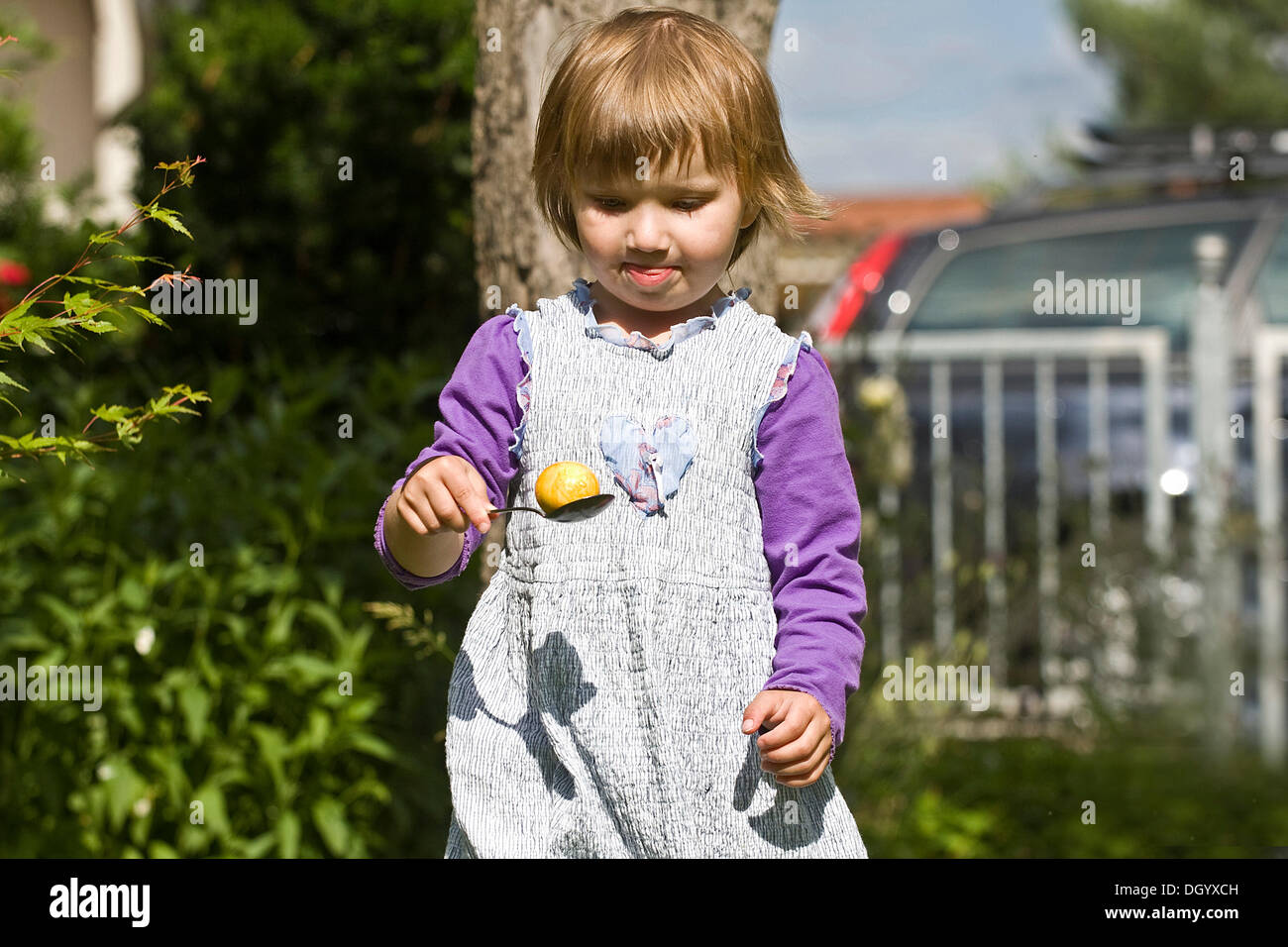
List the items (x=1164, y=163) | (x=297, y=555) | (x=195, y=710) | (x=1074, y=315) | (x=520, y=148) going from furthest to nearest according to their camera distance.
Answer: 1. (x=1164, y=163)
2. (x=1074, y=315)
3. (x=297, y=555)
4. (x=195, y=710)
5. (x=520, y=148)

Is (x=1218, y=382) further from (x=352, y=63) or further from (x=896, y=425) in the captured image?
(x=352, y=63)

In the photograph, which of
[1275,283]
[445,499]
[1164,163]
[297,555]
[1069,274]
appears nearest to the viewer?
[445,499]

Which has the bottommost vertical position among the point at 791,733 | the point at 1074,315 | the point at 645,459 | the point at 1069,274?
the point at 791,733

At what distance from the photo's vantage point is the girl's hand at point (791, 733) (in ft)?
5.11

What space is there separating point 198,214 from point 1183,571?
3.28 meters

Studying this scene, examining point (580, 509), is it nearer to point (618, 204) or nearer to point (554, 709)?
point (554, 709)

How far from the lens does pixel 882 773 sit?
4.01m

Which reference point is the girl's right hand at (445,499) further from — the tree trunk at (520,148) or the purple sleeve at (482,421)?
the tree trunk at (520,148)

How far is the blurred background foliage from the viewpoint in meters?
2.96

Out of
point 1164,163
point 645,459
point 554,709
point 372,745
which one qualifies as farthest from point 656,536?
point 1164,163

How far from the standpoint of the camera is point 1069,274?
6.18m

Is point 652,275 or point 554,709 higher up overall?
point 652,275

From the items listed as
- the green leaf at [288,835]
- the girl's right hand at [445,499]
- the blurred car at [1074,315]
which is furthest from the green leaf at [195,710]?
the blurred car at [1074,315]

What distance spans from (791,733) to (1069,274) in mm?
5068
